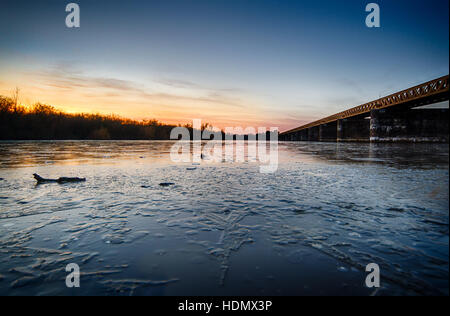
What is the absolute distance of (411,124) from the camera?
3062cm

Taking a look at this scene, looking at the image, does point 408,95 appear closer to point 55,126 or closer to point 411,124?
point 411,124

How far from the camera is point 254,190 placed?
4.93 m

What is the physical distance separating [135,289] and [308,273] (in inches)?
55.9

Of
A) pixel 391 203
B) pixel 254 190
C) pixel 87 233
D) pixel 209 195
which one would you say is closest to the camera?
pixel 87 233

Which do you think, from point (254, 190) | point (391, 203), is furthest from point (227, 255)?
point (391, 203)

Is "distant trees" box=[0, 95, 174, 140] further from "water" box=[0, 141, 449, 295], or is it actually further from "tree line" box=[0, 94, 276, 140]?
"water" box=[0, 141, 449, 295]

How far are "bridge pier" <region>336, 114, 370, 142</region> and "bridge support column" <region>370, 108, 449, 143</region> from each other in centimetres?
986

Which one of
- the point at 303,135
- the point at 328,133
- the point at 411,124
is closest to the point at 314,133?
the point at 328,133

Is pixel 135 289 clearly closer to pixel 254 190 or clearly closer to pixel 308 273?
pixel 308 273

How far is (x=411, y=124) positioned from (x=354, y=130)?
11376mm

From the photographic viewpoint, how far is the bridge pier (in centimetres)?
4128

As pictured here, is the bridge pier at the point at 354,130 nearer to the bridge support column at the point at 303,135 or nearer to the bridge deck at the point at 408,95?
the bridge deck at the point at 408,95

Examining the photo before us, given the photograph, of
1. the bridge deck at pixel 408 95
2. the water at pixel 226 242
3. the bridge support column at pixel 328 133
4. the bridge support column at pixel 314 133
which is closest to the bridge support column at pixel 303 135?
the bridge support column at pixel 314 133

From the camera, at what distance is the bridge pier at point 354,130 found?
135 ft
